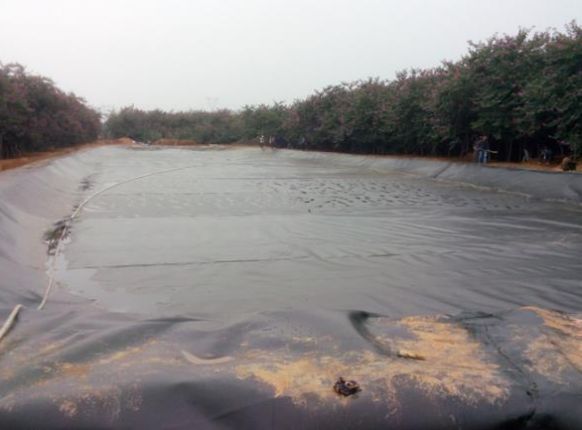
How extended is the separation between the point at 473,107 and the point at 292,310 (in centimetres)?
1211

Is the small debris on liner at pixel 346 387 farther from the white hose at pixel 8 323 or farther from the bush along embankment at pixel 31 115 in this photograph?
the bush along embankment at pixel 31 115

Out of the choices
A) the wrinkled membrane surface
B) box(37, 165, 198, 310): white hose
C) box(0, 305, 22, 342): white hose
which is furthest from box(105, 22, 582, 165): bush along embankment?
box(0, 305, 22, 342): white hose

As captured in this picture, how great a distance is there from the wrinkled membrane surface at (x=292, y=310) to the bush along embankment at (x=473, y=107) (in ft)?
8.13

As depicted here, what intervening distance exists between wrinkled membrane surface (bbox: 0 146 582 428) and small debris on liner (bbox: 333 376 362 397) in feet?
0.07

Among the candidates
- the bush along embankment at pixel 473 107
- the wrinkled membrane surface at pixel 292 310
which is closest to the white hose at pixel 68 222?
the wrinkled membrane surface at pixel 292 310

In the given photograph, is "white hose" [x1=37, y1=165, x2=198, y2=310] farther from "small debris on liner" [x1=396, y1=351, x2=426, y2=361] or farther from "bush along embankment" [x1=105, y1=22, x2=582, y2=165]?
"bush along embankment" [x1=105, y1=22, x2=582, y2=165]

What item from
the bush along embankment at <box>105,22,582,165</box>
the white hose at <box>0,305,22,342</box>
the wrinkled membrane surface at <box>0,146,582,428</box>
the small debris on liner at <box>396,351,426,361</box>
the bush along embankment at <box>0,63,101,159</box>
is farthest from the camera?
the bush along embankment at <box>0,63,101,159</box>

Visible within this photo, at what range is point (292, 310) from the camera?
239 centimetres

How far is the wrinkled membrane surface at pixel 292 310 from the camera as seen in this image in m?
1.52

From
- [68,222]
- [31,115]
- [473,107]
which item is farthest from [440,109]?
[31,115]

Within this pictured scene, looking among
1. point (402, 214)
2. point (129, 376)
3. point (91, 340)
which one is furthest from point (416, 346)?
point (402, 214)

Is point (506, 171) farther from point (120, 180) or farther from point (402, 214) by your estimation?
point (120, 180)

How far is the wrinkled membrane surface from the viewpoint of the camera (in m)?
1.52

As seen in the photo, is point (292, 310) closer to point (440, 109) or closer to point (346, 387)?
point (346, 387)
